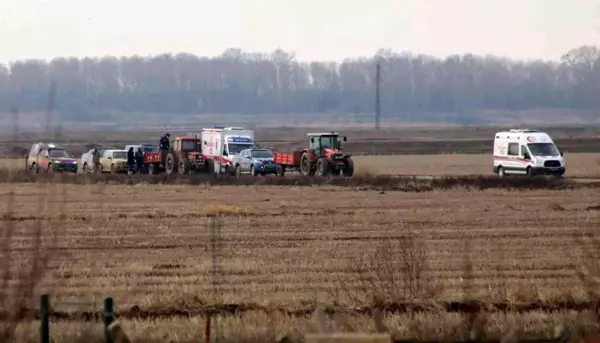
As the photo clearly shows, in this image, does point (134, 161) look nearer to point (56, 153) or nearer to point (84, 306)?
point (56, 153)

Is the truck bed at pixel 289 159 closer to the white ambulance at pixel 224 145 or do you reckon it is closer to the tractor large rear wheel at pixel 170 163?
the white ambulance at pixel 224 145

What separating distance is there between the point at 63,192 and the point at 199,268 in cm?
876

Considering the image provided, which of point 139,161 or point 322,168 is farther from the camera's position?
point 139,161

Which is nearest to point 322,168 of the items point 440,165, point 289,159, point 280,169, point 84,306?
point 289,159

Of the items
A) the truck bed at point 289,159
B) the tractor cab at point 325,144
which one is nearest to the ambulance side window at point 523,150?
the tractor cab at point 325,144

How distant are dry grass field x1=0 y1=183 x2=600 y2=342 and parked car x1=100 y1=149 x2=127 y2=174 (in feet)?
77.5

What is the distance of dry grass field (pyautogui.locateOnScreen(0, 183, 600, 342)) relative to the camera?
42.8ft

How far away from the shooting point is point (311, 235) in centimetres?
2477

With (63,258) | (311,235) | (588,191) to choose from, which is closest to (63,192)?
(63,258)

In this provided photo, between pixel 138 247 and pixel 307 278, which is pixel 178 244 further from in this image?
pixel 307 278

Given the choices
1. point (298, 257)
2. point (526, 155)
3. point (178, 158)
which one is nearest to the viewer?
point (298, 257)

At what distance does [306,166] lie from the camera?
54.2 m

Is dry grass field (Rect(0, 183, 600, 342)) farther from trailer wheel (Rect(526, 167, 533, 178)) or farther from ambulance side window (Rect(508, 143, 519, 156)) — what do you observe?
ambulance side window (Rect(508, 143, 519, 156))

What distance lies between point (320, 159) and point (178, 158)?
9.26 meters
